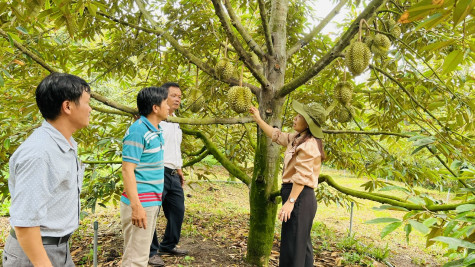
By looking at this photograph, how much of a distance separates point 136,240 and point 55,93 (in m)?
1.23

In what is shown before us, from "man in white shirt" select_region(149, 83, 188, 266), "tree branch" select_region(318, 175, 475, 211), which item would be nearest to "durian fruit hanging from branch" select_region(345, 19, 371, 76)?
"tree branch" select_region(318, 175, 475, 211)

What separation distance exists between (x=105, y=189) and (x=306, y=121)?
179 centimetres

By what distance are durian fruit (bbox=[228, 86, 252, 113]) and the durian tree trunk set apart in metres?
0.44

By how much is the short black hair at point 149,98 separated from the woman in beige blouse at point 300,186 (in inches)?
38.6

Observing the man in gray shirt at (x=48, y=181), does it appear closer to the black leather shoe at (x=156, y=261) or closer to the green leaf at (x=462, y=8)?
the green leaf at (x=462, y=8)

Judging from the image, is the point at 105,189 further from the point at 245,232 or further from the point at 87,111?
the point at 245,232

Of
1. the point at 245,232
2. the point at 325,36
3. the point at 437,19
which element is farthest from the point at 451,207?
the point at 245,232

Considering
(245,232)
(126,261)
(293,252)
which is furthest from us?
(245,232)

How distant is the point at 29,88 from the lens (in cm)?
254

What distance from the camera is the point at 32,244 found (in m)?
1.09

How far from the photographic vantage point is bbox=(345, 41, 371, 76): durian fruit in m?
1.89

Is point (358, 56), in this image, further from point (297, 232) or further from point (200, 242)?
point (200, 242)

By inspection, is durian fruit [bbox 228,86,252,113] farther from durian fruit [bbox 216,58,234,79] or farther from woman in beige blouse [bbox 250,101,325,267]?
woman in beige blouse [bbox 250,101,325,267]

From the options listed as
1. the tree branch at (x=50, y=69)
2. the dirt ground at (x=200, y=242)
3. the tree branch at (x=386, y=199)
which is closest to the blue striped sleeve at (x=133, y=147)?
the tree branch at (x=50, y=69)
